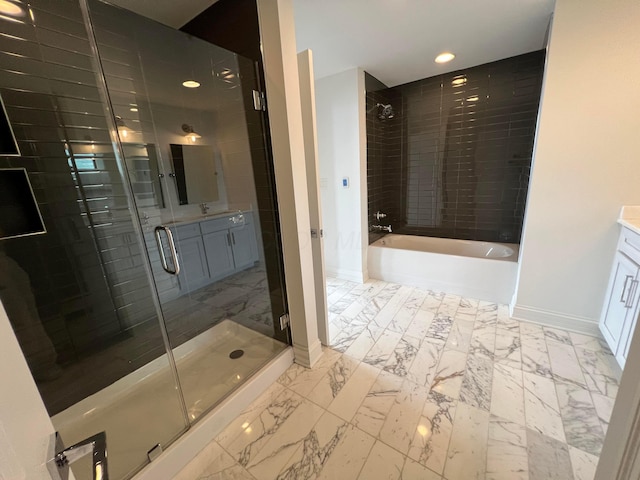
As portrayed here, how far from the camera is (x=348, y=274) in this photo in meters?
3.38

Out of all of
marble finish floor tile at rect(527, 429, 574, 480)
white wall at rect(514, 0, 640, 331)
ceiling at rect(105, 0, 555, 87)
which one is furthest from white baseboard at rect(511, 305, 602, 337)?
ceiling at rect(105, 0, 555, 87)

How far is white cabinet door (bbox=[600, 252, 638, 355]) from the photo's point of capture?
1626 mm

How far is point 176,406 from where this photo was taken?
150 cm

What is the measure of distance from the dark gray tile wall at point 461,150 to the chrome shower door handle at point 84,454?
10.2 ft

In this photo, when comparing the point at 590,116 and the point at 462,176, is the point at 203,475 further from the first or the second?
the point at 462,176

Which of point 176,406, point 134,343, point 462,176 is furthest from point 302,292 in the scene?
point 462,176

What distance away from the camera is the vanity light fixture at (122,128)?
6.07 ft

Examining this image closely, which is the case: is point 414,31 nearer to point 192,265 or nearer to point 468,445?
point 192,265

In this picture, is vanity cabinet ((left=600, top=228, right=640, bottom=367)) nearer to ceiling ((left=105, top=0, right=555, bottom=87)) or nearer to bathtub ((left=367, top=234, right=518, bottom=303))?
bathtub ((left=367, top=234, right=518, bottom=303))

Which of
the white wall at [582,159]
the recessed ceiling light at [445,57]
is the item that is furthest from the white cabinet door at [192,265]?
the recessed ceiling light at [445,57]

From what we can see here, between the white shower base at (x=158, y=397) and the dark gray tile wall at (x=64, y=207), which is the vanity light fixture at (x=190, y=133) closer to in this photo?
the dark gray tile wall at (x=64, y=207)

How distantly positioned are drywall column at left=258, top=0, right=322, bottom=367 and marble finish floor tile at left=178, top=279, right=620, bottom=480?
353mm

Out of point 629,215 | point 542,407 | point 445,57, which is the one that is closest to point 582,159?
point 629,215

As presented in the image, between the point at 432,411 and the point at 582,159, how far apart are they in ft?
6.72
